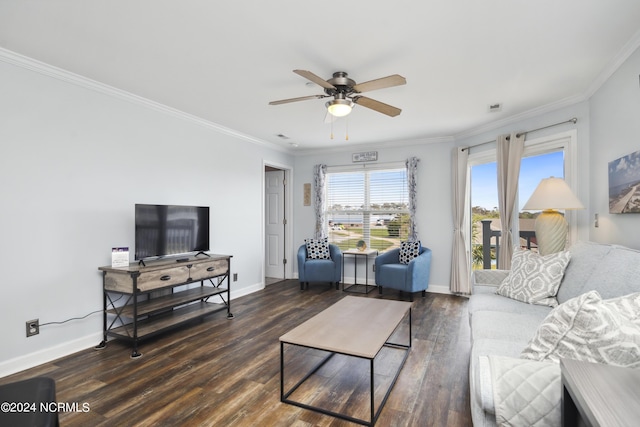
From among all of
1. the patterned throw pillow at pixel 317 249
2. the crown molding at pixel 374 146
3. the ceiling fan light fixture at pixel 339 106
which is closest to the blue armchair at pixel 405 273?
the patterned throw pillow at pixel 317 249

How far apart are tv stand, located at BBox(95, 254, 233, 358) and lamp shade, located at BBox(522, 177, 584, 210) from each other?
354 cm

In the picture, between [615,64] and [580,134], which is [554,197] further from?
[615,64]

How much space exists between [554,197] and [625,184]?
62 centimetres

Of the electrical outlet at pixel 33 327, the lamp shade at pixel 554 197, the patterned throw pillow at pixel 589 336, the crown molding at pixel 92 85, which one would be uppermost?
the crown molding at pixel 92 85

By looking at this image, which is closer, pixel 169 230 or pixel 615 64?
pixel 615 64

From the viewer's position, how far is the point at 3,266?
256cm

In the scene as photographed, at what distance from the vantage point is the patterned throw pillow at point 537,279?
8.63ft

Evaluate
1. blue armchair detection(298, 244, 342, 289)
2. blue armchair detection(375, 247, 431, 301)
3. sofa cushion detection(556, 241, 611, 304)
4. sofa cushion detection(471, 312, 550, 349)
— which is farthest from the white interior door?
sofa cushion detection(556, 241, 611, 304)

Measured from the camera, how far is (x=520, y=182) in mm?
4242

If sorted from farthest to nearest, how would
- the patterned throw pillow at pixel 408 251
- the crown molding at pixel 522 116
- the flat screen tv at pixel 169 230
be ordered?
1. the patterned throw pillow at pixel 408 251
2. the crown molding at pixel 522 116
3. the flat screen tv at pixel 169 230

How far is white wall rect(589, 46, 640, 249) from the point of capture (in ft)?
8.03

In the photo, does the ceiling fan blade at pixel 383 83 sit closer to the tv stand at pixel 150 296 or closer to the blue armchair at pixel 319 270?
the tv stand at pixel 150 296

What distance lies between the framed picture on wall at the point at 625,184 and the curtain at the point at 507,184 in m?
1.38

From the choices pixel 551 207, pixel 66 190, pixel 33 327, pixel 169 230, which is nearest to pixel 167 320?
pixel 169 230
